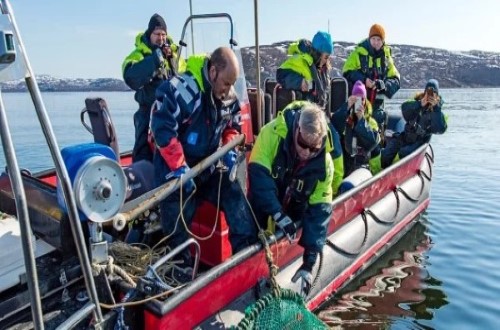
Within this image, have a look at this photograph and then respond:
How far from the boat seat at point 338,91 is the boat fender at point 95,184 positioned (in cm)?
417

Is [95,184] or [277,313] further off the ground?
[95,184]

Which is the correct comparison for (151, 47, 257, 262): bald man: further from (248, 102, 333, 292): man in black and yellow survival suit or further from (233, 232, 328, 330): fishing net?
(233, 232, 328, 330): fishing net

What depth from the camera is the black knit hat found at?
432cm

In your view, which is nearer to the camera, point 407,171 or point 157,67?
point 157,67

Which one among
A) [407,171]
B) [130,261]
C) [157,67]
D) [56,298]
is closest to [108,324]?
[56,298]

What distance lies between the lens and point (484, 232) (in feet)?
20.5

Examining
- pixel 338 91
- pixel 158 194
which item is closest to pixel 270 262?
pixel 158 194

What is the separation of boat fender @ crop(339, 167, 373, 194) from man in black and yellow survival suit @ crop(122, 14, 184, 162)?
191cm

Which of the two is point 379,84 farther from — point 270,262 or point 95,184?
point 95,184

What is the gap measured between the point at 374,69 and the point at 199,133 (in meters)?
3.81

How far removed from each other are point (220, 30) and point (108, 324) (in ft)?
8.36

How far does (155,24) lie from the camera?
4324 mm

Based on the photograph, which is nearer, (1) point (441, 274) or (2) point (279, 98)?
(1) point (441, 274)

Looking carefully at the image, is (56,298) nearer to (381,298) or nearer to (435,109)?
(381,298)
